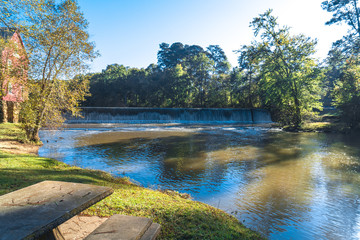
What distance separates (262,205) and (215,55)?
206 feet

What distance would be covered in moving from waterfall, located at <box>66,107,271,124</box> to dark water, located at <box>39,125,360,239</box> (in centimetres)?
1582

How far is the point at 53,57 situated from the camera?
11812 millimetres

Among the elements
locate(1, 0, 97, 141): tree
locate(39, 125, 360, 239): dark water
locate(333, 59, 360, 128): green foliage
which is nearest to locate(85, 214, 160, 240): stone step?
locate(39, 125, 360, 239): dark water

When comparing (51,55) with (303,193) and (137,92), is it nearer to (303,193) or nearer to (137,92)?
(303,193)

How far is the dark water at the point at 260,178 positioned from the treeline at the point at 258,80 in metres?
5.43

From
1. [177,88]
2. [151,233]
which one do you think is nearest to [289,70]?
Answer: [177,88]

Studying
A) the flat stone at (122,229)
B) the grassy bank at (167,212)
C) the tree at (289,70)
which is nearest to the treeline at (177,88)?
the tree at (289,70)

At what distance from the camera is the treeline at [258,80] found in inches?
1001

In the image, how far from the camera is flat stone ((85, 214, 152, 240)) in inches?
96.6

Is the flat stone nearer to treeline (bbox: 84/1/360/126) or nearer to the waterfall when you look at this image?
treeline (bbox: 84/1/360/126)

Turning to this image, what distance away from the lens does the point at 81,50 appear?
12.0 metres

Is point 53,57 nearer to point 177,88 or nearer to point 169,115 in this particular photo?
point 169,115

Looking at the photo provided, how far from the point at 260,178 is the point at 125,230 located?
647 centimetres

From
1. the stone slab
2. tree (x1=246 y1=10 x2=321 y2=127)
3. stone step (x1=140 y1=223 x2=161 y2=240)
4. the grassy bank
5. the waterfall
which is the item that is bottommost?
the grassy bank
